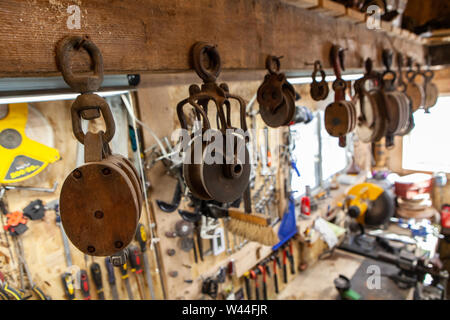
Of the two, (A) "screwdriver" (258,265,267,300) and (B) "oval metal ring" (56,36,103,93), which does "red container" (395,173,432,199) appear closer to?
(A) "screwdriver" (258,265,267,300)

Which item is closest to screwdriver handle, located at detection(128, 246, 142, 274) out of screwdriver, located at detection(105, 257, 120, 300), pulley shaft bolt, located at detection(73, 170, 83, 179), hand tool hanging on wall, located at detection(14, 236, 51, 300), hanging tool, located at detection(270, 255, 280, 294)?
screwdriver, located at detection(105, 257, 120, 300)

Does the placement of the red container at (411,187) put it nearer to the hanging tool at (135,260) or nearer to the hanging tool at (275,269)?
the hanging tool at (275,269)

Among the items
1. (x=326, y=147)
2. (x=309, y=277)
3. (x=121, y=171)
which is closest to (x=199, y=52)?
(x=121, y=171)

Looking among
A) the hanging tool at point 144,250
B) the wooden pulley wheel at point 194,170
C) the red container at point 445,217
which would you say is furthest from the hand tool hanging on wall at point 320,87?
the red container at point 445,217

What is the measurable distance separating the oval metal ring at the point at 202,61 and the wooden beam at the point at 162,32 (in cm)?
2

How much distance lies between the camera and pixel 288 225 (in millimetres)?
2535

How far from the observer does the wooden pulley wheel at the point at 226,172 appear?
60cm

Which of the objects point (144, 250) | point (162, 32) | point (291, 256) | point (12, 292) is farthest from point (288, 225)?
point (162, 32)

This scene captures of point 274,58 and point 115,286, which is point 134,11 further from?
point 115,286

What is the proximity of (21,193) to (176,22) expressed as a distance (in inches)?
41.1

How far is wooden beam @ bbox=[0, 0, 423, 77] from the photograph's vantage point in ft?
1.53

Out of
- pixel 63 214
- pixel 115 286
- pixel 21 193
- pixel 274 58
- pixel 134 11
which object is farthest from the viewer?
pixel 115 286

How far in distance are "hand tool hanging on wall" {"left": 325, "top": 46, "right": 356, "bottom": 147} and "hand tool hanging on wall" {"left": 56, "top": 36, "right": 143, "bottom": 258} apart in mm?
893

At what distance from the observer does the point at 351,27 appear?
1.30m
